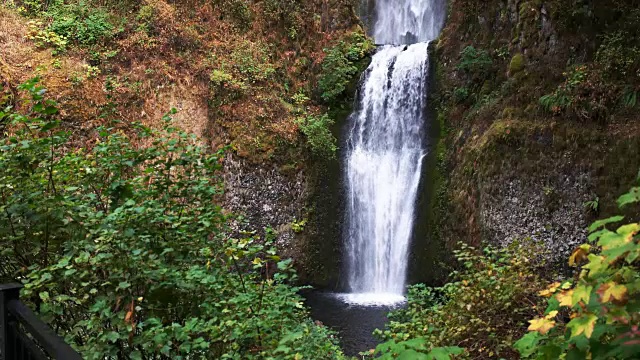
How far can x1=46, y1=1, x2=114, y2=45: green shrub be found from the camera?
43.5 ft

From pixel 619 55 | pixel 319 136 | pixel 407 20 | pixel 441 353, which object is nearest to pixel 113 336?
pixel 441 353

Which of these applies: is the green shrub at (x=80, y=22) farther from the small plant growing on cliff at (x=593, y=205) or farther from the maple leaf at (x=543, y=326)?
the maple leaf at (x=543, y=326)

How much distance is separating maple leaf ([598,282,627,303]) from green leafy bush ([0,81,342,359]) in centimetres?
181

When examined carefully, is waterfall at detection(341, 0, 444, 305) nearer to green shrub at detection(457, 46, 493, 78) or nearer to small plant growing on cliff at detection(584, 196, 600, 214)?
green shrub at detection(457, 46, 493, 78)

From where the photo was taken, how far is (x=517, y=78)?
37.2ft

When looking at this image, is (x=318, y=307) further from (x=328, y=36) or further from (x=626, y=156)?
(x=328, y=36)

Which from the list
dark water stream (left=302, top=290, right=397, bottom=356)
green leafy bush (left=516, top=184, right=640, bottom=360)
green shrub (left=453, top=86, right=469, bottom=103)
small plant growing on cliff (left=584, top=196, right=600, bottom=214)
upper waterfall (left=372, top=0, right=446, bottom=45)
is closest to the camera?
green leafy bush (left=516, top=184, right=640, bottom=360)

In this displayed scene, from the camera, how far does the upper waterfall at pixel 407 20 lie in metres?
20.1

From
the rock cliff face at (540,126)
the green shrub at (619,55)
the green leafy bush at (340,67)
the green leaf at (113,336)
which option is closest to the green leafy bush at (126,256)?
the green leaf at (113,336)

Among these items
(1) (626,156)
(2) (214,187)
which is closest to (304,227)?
(1) (626,156)

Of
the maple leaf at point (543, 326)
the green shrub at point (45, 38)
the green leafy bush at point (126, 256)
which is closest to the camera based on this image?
the maple leaf at point (543, 326)

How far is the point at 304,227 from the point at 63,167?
1003 cm

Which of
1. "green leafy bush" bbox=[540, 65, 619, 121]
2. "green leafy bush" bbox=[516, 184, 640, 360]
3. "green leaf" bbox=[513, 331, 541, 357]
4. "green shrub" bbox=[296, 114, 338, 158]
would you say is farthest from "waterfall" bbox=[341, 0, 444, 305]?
"green leafy bush" bbox=[516, 184, 640, 360]

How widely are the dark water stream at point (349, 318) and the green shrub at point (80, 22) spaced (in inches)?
396
